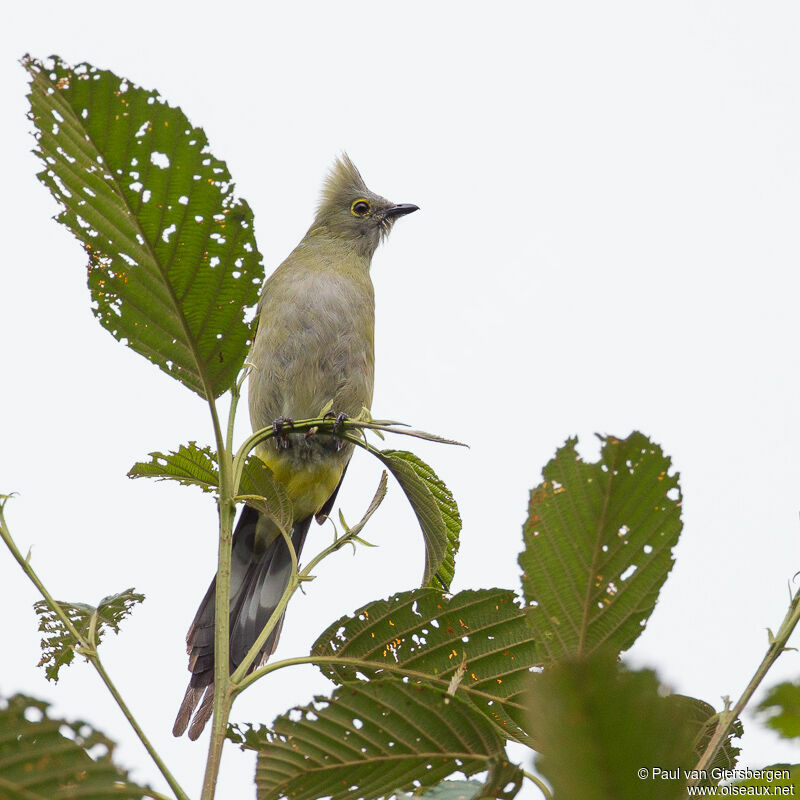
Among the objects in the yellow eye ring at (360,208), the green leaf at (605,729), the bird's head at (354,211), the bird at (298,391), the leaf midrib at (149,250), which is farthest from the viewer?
the yellow eye ring at (360,208)

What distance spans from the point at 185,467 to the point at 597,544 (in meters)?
1.21

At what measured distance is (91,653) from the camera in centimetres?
189

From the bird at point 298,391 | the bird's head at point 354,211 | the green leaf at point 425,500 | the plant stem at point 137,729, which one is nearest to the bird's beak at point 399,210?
the bird's head at point 354,211

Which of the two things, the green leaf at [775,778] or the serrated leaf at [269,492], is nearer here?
the green leaf at [775,778]

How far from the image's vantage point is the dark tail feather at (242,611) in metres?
3.22

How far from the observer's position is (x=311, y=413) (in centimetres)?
534

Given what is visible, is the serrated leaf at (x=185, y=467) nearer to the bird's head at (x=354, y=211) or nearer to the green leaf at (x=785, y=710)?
the green leaf at (x=785, y=710)

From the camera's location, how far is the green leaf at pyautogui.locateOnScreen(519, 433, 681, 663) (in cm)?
162

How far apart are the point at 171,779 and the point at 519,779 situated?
563 mm

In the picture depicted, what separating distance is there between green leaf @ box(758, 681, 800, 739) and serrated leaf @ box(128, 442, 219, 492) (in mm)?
1477

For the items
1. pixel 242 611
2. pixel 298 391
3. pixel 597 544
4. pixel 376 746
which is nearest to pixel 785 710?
pixel 597 544

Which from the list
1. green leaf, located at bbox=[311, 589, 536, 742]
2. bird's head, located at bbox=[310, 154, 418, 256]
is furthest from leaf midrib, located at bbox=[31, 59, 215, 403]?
bird's head, located at bbox=[310, 154, 418, 256]

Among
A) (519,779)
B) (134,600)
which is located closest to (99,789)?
(519,779)

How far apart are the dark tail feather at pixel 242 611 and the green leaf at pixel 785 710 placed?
2064 millimetres
